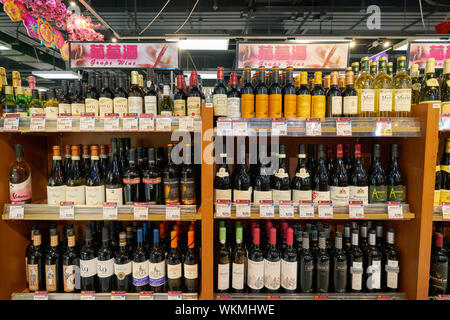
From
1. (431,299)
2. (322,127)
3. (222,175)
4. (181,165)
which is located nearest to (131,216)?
(181,165)

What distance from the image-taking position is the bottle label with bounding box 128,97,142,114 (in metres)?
1.56

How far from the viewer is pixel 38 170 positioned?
183 cm

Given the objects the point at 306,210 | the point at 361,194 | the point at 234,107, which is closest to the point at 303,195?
the point at 306,210

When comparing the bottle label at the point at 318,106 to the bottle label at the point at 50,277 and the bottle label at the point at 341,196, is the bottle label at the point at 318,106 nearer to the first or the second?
the bottle label at the point at 341,196

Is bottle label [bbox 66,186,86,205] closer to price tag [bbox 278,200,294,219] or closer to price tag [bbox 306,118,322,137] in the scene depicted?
price tag [bbox 278,200,294,219]

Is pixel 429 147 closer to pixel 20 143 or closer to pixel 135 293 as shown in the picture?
pixel 135 293

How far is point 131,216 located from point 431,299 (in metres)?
1.83

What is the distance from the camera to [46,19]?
372 centimetres

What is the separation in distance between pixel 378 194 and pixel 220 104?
1.10 metres

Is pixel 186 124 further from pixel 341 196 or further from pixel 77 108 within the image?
pixel 341 196

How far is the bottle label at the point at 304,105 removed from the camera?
1.54 metres

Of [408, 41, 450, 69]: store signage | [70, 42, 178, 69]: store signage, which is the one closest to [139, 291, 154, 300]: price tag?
[70, 42, 178, 69]: store signage

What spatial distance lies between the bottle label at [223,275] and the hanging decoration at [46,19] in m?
3.63

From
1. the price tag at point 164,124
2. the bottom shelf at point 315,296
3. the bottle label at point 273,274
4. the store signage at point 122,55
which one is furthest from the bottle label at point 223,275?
the store signage at point 122,55
